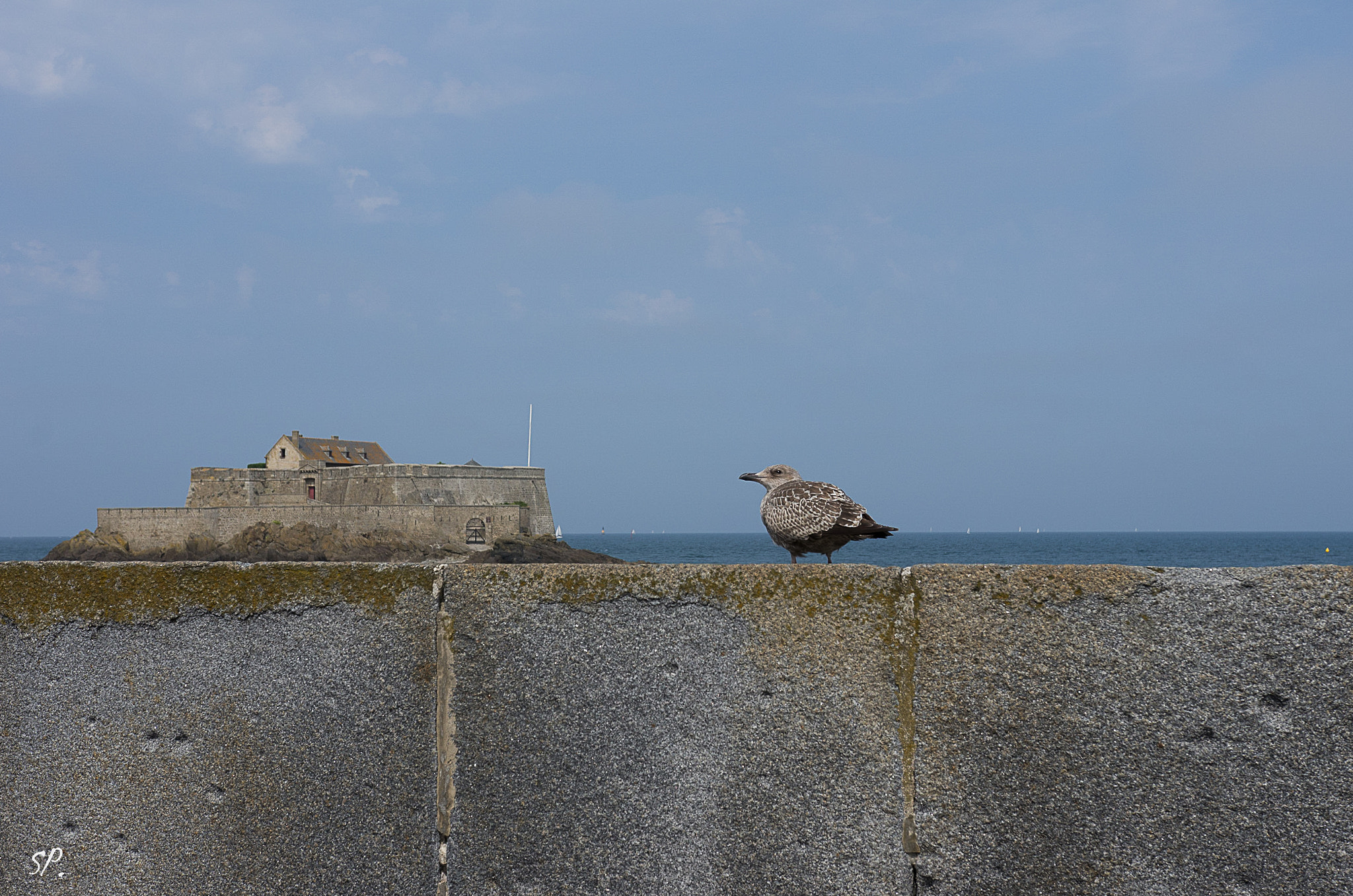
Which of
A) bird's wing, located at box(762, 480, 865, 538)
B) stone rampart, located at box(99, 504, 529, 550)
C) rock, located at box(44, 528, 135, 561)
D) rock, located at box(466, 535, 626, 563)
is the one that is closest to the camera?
bird's wing, located at box(762, 480, 865, 538)

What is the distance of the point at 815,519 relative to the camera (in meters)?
3.57

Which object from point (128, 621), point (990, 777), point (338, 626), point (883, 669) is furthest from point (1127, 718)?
point (128, 621)

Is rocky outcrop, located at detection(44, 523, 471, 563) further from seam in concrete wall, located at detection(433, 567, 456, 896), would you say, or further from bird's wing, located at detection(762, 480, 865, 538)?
seam in concrete wall, located at detection(433, 567, 456, 896)

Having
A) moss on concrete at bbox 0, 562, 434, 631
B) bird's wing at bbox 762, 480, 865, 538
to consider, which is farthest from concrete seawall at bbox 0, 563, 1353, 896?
bird's wing at bbox 762, 480, 865, 538

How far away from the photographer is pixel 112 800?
2.42 m

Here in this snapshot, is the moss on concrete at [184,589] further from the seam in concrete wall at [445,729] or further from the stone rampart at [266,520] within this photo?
the stone rampart at [266,520]

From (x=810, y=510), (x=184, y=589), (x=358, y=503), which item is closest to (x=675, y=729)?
(x=184, y=589)

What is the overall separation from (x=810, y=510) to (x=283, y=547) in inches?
1738

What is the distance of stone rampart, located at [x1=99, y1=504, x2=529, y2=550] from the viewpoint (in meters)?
46.8

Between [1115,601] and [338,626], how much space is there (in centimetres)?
190

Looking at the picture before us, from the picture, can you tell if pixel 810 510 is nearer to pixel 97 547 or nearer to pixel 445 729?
pixel 445 729

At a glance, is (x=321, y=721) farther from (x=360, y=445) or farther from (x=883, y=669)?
(x=360, y=445)

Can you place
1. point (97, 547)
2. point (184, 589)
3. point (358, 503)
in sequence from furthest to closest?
point (358, 503), point (97, 547), point (184, 589)

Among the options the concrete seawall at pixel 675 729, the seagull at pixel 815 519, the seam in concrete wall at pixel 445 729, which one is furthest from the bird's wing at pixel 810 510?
the seam in concrete wall at pixel 445 729
